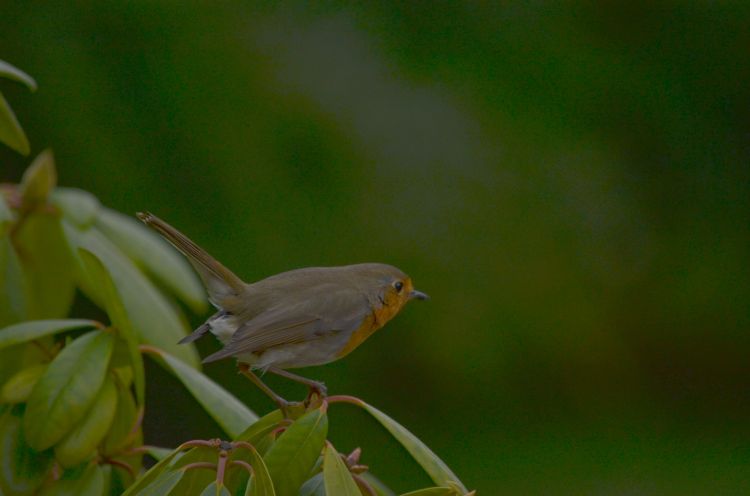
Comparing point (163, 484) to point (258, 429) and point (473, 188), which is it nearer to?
point (258, 429)

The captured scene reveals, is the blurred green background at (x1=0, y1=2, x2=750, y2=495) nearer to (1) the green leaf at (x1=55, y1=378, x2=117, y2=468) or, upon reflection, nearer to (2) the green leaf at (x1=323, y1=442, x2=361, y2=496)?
A: (1) the green leaf at (x1=55, y1=378, x2=117, y2=468)

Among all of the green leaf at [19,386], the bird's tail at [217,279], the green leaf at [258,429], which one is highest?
the bird's tail at [217,279]

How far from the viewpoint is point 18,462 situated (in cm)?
157

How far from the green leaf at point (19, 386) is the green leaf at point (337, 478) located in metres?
0.53

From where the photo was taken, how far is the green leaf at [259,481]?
48.1 inches

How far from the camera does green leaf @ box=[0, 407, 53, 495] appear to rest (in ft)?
5.11

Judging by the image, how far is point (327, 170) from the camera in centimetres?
402

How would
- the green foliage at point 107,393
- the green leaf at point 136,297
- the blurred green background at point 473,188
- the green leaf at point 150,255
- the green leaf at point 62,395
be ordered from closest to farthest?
the green foliage at point 107,393 < the green leaf at point 62,395 < the green leaf at point 136,297 < the green leaf at point 150,255 < the blurred green background at point 473,188

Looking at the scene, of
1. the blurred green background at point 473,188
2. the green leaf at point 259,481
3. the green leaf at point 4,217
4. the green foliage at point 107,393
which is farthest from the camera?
the blurred green background at point 473,188

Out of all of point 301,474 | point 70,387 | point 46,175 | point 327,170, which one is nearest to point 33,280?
point 46,175

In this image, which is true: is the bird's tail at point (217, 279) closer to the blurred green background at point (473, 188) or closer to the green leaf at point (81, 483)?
the green leaf at point (81, 483)

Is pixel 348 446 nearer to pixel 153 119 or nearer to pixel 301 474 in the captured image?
pixel 153 119

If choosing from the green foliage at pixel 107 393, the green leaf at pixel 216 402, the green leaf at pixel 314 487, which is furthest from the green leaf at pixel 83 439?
the green leaf at pixel 314 487

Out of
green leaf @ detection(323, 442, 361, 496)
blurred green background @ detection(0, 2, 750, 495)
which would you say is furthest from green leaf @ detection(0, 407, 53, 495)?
blurred green background @ detection(0, 2, 750, 495)
